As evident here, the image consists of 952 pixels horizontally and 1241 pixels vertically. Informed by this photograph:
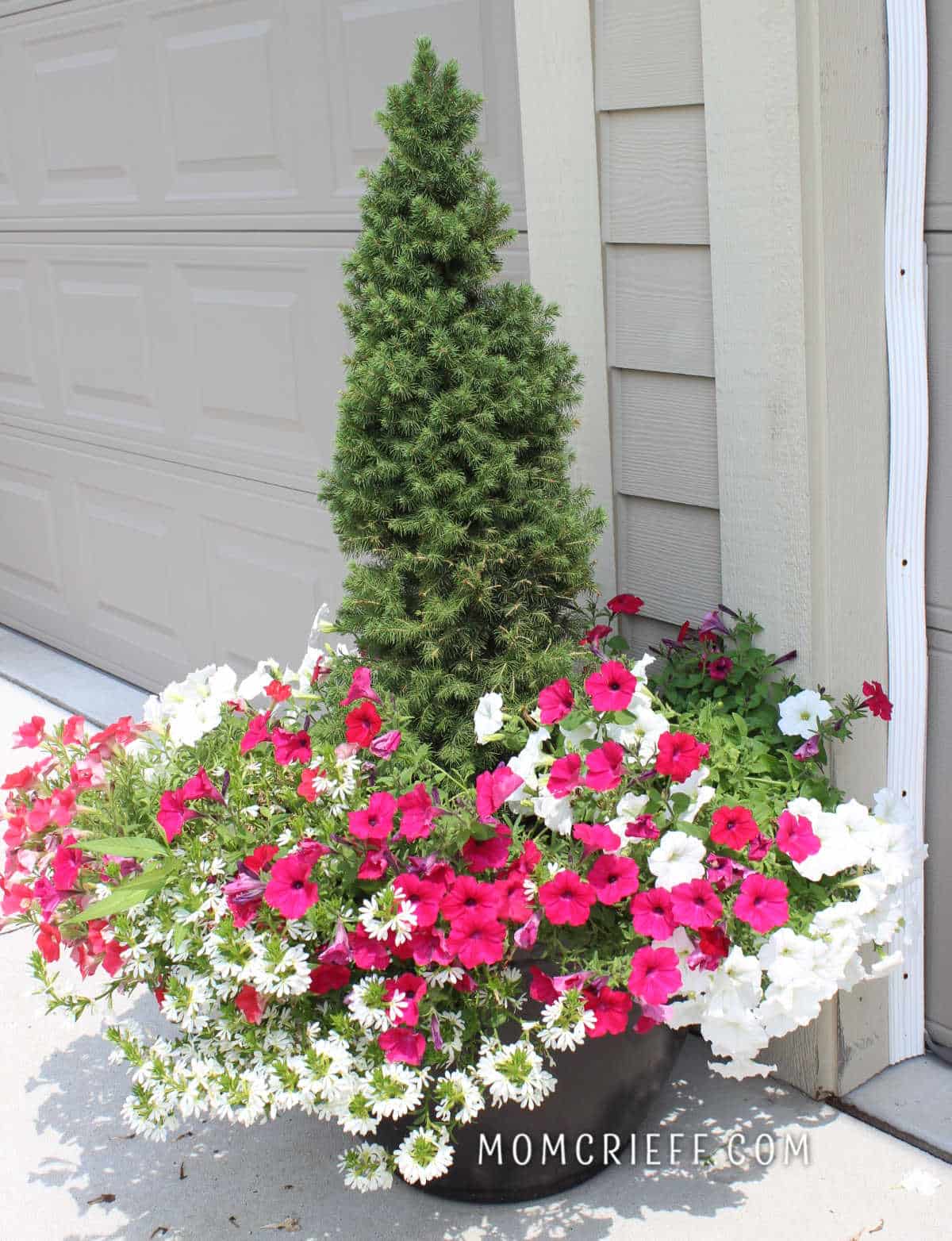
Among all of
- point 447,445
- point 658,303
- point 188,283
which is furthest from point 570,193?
point 188,283

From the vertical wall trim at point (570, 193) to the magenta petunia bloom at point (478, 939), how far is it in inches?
37.5

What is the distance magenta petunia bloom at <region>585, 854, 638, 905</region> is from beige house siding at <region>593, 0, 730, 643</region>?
70 cm

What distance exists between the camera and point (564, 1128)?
7.18 feet

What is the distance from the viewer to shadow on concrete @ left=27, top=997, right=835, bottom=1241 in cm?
223

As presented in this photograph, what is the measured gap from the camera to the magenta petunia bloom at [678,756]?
1.99 meters

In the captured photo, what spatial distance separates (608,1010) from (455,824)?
337 millimetres

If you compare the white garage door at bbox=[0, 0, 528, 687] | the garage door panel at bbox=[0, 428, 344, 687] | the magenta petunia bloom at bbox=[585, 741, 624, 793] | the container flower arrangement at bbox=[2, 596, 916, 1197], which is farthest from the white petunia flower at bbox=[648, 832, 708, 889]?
the garage door panel at bbox=[0, 428, 344, 687]

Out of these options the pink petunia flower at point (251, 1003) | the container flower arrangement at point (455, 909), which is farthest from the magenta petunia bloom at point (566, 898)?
the pink petunia flower at point (251, 1003)

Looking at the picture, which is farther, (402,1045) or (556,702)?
(556,702)

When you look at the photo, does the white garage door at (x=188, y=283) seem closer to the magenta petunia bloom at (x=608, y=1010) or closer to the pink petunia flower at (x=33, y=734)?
the pink petunia flower at (x=33, y=734)

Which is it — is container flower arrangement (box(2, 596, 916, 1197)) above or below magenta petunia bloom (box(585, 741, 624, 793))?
below

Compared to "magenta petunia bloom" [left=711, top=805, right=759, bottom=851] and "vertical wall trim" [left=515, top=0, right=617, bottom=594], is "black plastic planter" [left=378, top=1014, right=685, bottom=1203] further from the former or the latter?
"vertical wall trim" [left=515, top=0, right=617, bottom=594]

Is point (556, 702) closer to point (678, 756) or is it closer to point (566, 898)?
point (678, 756)

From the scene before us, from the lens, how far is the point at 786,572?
7.51 ft
